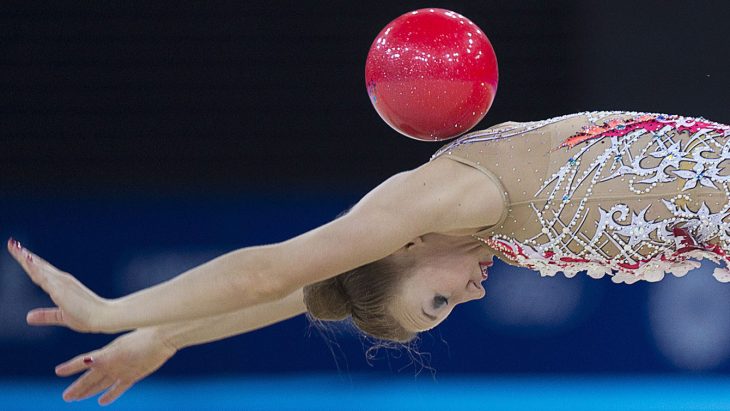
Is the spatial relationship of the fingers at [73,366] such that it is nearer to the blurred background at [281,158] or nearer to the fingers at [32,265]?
→ the fingers at [32,265]

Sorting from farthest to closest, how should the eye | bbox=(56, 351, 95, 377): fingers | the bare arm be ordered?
the bare arm → bbox=(56, 351, 95, 377): fingers → the eye

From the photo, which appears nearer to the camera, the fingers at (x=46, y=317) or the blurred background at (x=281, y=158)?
the fingers at (x=46, y=317)

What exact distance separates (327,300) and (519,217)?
1.73ft

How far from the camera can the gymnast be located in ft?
6.84

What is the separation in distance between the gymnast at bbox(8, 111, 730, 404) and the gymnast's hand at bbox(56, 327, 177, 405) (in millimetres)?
353

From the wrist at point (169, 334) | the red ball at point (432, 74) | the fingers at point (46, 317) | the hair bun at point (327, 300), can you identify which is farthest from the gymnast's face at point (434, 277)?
the fingers at point (46, 317)

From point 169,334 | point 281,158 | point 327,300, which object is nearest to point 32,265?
point 169,334

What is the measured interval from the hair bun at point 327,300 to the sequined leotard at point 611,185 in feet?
1.36

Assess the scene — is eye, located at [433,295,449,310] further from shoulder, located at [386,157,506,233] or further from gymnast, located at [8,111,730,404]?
shoulder, located at [386,157,506,233]

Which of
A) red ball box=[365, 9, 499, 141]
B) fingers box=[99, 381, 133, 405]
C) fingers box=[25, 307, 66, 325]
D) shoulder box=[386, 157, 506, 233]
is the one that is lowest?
fingers box=[99, 381, 133, 405]

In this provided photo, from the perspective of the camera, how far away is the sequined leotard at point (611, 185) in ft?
7.07

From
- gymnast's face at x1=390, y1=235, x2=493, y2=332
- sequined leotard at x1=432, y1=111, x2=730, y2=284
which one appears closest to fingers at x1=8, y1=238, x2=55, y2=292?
gymnast's face at x1=390, y1=235, x2=493, y2=332

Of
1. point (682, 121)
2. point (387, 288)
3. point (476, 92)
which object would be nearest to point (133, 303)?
point (387, 288)

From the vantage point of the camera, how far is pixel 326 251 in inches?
81.0
